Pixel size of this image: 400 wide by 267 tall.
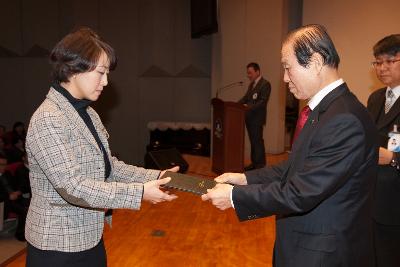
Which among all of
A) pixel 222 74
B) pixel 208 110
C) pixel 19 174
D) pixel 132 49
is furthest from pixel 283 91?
pixel 19 174

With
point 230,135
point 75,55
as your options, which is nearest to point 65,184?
point 75,55

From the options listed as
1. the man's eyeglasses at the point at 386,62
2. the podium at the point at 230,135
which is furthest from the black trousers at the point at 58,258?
the podium at the point at 230,135

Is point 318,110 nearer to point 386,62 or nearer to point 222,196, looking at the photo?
point 222,196

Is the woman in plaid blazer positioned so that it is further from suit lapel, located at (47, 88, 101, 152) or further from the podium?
the podium

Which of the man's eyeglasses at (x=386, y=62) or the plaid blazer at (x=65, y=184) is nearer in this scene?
the plaid blazer at (x=65, y=184)

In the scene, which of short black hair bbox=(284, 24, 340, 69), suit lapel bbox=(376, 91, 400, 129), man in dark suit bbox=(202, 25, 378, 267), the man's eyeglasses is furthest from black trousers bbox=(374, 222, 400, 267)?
short black hair bbox=(284, 24, 340, 69)

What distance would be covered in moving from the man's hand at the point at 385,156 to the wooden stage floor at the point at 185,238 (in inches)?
63.9

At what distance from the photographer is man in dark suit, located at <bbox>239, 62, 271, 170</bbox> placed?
5863 millimetres

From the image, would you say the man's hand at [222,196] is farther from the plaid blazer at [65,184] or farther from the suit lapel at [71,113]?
the suit lapel at [71,113]

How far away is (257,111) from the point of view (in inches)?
232

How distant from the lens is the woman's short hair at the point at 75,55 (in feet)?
5.05

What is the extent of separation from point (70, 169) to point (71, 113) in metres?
0.21

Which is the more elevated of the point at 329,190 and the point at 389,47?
the point at 389,47

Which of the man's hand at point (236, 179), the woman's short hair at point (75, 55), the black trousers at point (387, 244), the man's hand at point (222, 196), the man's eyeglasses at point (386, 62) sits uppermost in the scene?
the woman's short hair at point (75, 55)
